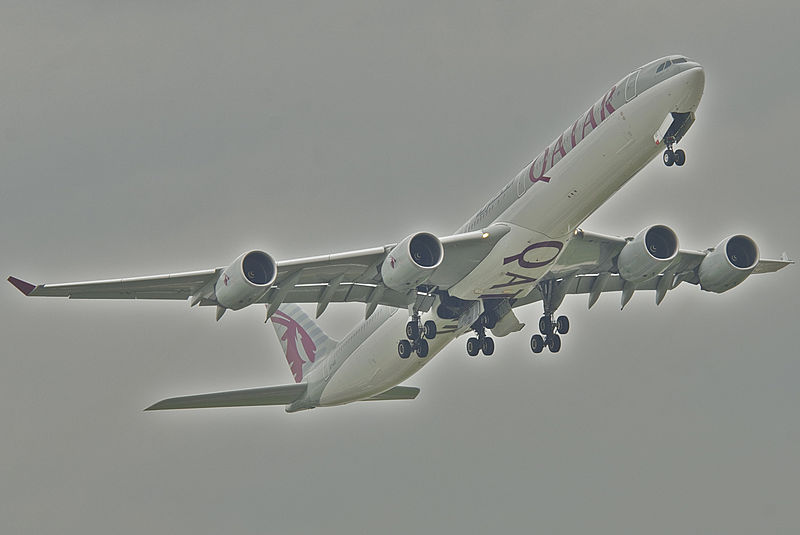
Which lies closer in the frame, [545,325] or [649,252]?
[649,252]

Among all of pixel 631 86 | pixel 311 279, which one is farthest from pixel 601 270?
pixel 311 279

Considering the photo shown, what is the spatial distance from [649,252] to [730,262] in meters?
3.87

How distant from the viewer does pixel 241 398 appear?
4900 centimetres

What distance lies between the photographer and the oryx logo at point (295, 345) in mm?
53656

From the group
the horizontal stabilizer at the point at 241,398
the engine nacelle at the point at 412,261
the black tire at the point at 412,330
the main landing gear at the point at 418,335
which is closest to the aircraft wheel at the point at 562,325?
the main landing gear at the point at 418,335

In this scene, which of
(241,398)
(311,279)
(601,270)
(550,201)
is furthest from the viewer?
(241,398)

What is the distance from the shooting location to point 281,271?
41.2 meters

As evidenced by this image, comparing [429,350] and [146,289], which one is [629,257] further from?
[146,289]

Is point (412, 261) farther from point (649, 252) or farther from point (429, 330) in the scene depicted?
point (649, 252)

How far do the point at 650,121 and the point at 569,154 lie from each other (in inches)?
109

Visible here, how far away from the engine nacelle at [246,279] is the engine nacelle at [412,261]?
140 inches

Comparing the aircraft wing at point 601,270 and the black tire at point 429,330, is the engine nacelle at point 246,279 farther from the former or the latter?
the aircraft wing at point 601,270

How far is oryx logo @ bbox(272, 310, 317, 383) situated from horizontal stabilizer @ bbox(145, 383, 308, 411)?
255 cm

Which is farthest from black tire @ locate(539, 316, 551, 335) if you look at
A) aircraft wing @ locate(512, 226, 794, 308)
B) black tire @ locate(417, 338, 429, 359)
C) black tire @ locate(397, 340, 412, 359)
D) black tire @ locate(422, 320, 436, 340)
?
black tire @ locate(397, 340, 412, 359)
